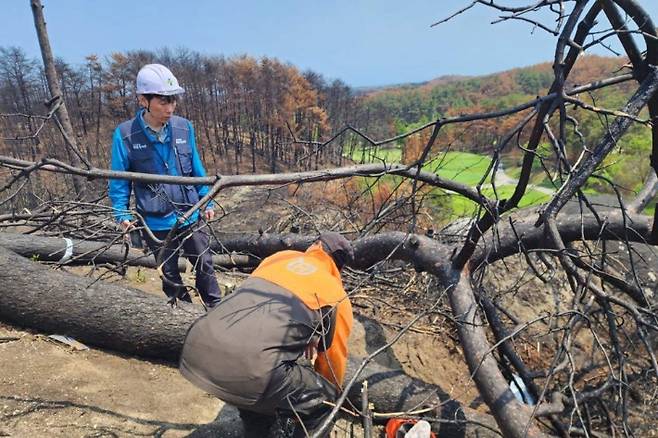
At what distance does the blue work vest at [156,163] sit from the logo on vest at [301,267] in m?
1.10

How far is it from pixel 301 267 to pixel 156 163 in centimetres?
157

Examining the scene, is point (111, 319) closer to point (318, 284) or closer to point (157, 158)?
point (157, 158)

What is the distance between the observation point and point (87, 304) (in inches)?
124

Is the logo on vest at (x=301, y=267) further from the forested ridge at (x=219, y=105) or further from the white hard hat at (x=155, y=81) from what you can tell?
the forested ridge at (x=219, y=105)

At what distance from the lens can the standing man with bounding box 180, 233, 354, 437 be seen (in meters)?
1.90

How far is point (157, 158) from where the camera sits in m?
3.06

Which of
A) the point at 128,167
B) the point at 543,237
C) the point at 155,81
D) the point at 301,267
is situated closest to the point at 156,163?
the point at 128,167

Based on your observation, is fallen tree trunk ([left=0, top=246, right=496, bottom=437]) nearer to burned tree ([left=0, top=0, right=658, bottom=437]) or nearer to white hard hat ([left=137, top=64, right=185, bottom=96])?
burned tree ([left=0, top=0, right=658, bottom=437])

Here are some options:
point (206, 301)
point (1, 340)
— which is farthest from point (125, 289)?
point (1, 340)

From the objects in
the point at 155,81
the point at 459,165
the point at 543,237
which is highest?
the point at 155,81

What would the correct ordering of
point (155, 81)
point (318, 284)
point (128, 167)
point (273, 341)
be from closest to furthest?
point (273, 341), point (318, 284), point (155, 81), point (128, 167)

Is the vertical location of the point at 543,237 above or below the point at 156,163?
below

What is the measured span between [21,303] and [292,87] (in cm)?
1755

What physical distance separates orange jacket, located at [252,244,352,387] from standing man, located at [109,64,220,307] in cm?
81
